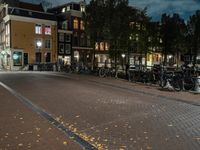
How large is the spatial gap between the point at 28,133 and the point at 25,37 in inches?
1861

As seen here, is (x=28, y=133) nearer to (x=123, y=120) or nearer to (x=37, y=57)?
(x=123, y=120)

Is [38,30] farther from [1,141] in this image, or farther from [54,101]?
[1,141]

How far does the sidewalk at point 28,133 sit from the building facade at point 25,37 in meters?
42.0

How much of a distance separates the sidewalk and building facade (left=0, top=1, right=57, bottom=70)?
42023 millimetres

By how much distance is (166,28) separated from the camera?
54.3 m

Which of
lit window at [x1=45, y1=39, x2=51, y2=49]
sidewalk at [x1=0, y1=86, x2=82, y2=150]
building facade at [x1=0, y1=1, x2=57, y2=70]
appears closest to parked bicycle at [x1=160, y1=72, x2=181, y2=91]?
sidewalk at [x1=0, y1=86, x2=82, y2=150]

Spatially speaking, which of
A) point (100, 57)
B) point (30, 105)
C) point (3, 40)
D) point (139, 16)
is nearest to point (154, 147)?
point (30, 105)

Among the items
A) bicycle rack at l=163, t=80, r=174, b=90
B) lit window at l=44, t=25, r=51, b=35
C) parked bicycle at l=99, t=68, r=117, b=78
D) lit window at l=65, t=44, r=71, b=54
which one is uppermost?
lit window at l=44, t=25, r=51, b=35

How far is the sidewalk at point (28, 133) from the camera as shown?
21.2ft

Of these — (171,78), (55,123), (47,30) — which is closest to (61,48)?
(47,30)

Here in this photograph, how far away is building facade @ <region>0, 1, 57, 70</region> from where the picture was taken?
168 feet

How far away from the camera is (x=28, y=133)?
7.50 meters

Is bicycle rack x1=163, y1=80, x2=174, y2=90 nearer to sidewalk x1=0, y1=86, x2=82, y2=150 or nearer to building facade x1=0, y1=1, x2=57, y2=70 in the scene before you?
sidewalk x1=0, y1=86, x2=82, y2=150

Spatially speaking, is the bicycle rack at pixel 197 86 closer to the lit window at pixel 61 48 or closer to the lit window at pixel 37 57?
the lit window at pixel 37 57
